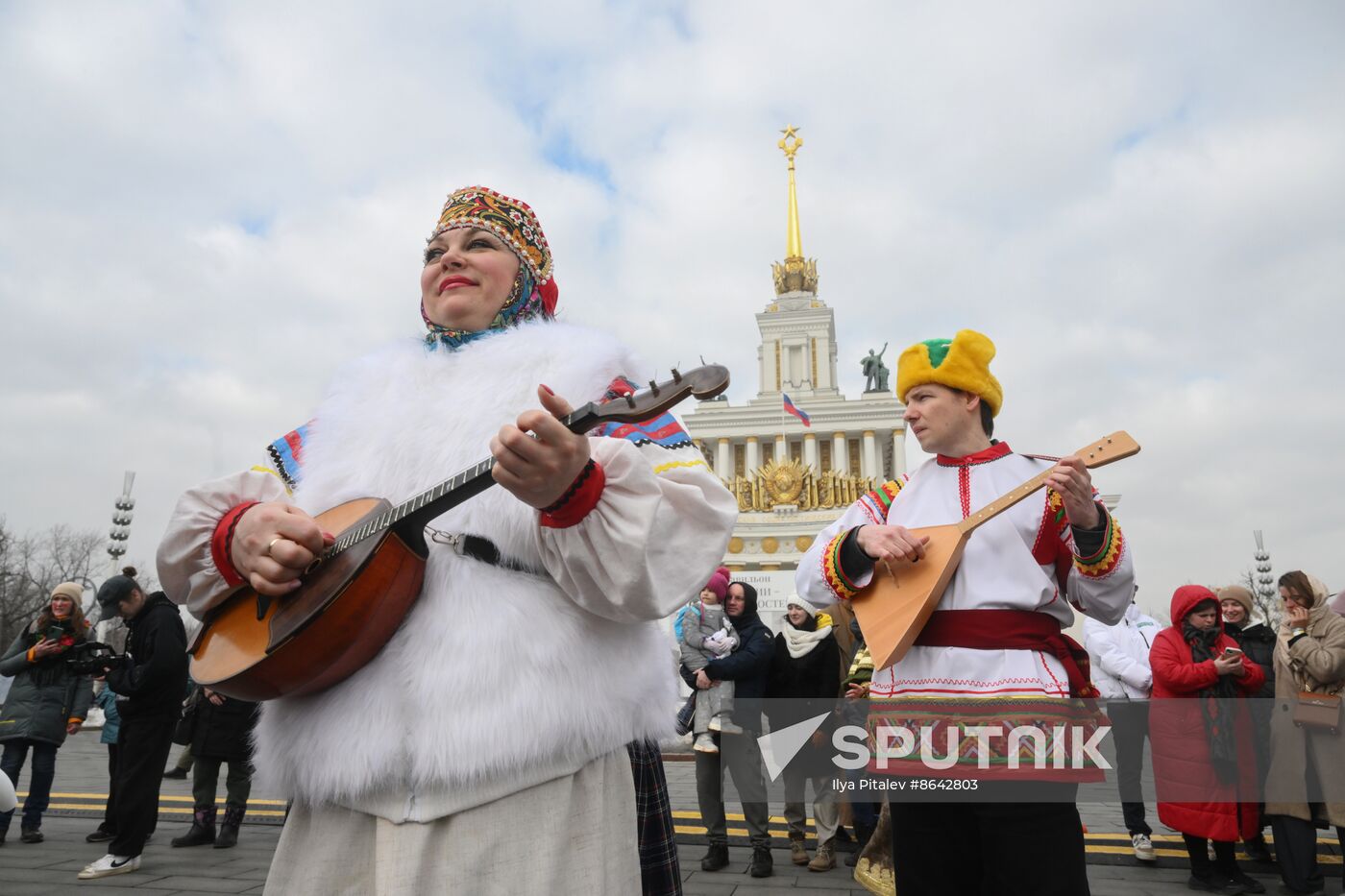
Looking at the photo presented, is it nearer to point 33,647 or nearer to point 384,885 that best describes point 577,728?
point 384,885

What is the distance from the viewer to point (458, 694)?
1.49 m

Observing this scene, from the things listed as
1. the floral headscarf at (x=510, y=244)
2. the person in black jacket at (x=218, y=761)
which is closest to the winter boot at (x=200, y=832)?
the person in black jacket at (x=218, y=761)

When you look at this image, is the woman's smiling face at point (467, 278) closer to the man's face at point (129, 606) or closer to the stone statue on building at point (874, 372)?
the man's face at point (129, 606)

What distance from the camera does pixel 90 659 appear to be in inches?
264

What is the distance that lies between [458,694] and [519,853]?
292mm

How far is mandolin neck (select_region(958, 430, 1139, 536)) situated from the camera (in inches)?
93.4

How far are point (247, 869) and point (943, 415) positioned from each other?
526 cm

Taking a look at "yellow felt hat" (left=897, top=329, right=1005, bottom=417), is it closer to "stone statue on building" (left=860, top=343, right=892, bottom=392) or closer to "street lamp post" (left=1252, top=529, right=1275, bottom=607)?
"street lamp post" (left=1252, top=529, right=1275, bottom=607)

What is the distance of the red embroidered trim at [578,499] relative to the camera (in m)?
1.46

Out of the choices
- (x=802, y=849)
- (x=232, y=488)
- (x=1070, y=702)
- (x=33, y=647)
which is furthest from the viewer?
(x=33, y=647)

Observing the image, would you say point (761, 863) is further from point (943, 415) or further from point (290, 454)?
point (290, 454)

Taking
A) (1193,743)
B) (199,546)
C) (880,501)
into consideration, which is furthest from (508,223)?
(1193,743)

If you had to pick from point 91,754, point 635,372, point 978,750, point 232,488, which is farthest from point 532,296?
point 91,754

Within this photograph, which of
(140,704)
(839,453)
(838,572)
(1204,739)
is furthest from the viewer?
(839,453)
